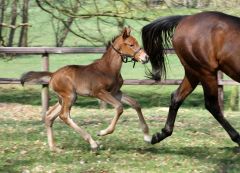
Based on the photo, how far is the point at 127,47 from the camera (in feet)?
21.8

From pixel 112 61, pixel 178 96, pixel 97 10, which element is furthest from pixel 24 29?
pixel 178 96

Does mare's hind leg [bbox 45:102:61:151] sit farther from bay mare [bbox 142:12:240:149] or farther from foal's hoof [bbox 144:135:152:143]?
bay mare [bbox 142:12:240:149]

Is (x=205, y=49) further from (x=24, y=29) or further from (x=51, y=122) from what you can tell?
(x=24, y=29)

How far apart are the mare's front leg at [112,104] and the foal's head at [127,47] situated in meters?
0.56

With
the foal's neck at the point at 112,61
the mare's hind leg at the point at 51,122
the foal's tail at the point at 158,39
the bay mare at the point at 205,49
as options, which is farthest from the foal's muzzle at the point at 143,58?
the mare's hind leg at the point at 51,122

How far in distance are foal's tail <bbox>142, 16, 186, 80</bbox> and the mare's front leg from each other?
1089 mm

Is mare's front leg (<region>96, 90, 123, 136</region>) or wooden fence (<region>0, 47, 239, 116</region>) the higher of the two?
mare's front leg (<region>96, 90, 123, 136</region>)

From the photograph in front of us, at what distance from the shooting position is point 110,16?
41.8 ft

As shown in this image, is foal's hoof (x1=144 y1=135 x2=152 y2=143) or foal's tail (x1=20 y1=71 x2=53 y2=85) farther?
foal's tail (x1=20 y1=71 x2=53 y2=85)

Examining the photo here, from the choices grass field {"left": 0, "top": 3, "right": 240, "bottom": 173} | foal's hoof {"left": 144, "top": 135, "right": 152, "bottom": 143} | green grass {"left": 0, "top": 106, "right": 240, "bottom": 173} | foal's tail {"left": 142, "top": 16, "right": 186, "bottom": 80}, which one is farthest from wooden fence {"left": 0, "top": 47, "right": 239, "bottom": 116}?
foal's hoof {"left": 144, "top": 135, "right": 152, "bottom": 143}

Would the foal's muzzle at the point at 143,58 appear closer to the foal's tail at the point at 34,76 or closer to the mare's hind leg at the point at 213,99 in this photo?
the mare's hind leg at the point at 213,99

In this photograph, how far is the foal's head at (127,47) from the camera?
6.56 metres

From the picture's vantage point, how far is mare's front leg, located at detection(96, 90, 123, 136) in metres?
6.28

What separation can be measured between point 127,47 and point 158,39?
71 centimetres
